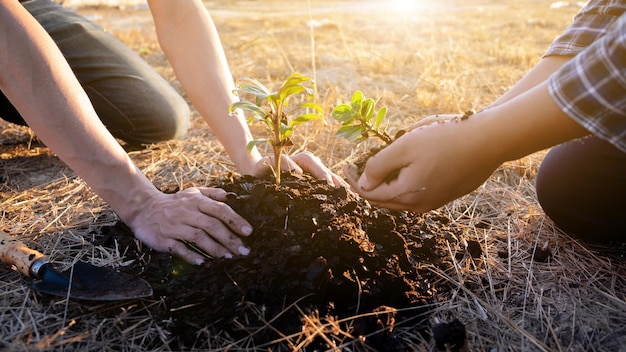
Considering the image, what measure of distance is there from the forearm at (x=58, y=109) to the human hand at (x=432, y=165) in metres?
0.88

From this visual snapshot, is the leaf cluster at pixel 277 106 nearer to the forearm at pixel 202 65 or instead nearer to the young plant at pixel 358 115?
the young plant at pixel 358 115

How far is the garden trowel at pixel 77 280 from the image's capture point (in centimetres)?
142

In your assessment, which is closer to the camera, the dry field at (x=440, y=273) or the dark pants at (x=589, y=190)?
the dry field at (x=440, y=273)

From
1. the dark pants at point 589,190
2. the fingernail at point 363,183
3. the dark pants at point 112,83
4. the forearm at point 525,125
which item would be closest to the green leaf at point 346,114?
the fingernail at point 363,183

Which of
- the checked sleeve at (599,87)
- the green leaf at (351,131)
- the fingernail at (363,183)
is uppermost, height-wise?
the checked sleeve at (599,87)

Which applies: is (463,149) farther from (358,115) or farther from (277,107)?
(277,107)

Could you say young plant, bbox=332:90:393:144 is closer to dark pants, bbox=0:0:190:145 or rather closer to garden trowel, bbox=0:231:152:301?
garden trowel, bbox=0:231:152:301

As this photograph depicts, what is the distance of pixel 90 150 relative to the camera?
1634mm

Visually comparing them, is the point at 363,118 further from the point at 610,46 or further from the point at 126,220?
the point at 126,220

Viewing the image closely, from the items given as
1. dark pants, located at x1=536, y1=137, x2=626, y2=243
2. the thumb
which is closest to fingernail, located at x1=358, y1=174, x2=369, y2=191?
the thumb

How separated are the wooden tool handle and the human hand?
1150mm

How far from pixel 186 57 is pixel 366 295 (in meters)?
1.38

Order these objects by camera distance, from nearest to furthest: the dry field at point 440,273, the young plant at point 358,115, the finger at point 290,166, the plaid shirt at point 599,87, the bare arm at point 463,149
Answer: the plaid shirt at point 599,87 < the bare arm at point 463,149 < the dry field at point 440,273 < the young plant at point 358,115 < the finger at point 290,166

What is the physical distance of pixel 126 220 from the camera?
5.61ft
